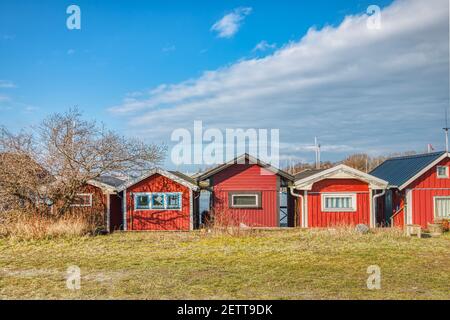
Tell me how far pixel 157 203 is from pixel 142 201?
71cm

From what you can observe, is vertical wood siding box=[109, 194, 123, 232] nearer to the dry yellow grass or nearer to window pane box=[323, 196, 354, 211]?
the dry yellow grass

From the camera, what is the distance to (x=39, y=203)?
18.2m

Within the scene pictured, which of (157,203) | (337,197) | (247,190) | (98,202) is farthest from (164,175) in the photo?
(337,197)

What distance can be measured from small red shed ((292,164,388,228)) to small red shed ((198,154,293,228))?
1.13 m

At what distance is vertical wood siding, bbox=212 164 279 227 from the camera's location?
803 inches

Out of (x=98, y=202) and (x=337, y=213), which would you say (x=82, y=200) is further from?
(x=337, y=213)

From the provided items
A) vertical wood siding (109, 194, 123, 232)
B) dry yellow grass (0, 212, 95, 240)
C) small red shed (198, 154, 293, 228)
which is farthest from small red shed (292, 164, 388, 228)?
dry yellow grass (0, 212, 95, 240)

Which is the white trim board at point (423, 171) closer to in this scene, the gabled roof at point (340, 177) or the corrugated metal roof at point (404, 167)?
the corrugated metal roof at point (404, 167)

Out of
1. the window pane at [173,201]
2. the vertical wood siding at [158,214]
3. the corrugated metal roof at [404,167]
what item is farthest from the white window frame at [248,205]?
the corrugated metal roof at [404,167]

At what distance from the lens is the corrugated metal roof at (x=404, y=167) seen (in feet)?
67.1

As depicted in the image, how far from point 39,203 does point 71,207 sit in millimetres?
2003

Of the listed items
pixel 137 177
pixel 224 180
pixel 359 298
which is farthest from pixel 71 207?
pixel 359 298

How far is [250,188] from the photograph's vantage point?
2055 centimetres
